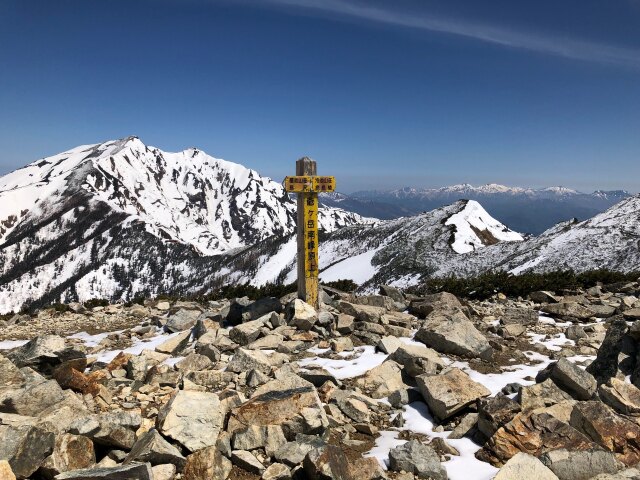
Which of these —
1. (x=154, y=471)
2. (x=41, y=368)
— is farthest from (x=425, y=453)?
(x=41, y=368)

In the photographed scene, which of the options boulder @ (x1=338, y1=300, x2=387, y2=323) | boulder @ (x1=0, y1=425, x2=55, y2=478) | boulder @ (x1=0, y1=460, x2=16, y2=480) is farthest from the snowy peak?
boulder @ (x1=0, y1=460, x2=16, y2=480)

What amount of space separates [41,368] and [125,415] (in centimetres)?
503

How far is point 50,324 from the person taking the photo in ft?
63.3

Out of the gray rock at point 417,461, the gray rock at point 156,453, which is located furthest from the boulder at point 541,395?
the gray rock at point 156,453

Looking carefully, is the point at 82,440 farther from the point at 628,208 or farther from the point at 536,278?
the point at 628,208

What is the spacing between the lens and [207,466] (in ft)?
21.1

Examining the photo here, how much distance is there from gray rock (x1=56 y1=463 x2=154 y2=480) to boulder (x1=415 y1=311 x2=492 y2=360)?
883 cm

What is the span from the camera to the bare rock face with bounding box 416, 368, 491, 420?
8.51 m

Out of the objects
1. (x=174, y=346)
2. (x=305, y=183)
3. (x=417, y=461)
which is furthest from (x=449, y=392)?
(x=305, y=183)

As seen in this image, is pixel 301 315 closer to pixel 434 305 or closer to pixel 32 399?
pixel 434 305

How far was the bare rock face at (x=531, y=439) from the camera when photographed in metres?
6.73

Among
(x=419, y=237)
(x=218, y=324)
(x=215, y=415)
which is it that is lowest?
(x=419, y=237)

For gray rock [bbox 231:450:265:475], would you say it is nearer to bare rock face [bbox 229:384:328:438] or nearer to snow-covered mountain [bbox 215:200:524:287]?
bare rock face [bbox 229:384:328:438]

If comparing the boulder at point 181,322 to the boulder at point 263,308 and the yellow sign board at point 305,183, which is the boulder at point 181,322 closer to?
the boulder at point 263,308
